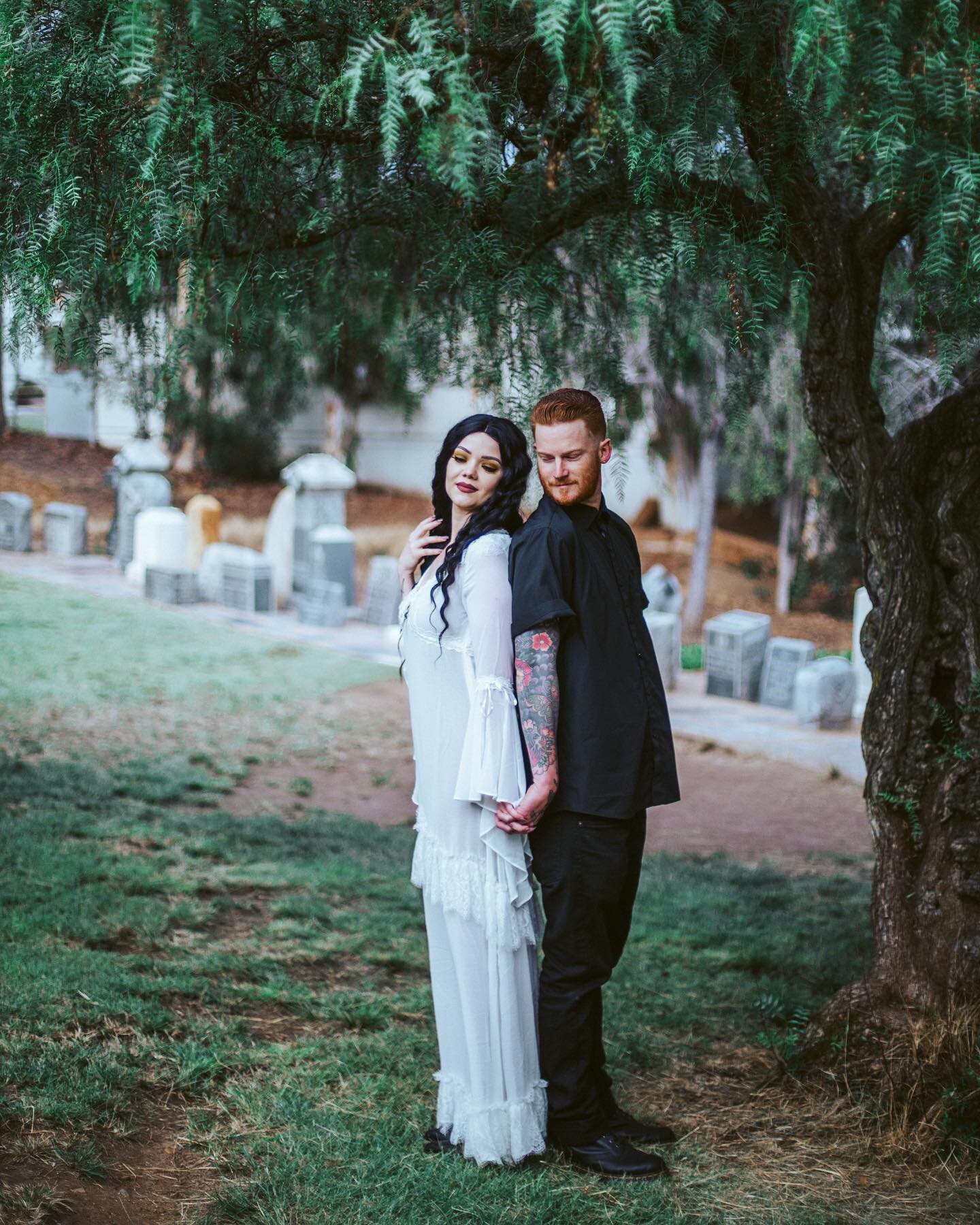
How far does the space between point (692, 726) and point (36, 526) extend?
555 inches

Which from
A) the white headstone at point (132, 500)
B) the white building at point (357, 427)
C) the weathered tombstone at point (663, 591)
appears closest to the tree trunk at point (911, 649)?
the weathered tombstone at point (663, 591)

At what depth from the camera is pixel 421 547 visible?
3479mm

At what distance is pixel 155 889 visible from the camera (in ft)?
19.1

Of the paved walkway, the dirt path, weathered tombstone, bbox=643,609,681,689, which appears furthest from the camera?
weathered tombstone, bbox=643,609,681,689

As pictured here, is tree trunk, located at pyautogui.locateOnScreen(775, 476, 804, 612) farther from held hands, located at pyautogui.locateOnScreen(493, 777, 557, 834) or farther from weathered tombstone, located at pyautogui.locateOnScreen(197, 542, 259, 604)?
held hands, located at pyautogui.locateOnScreen(493, 777, 557, 834)

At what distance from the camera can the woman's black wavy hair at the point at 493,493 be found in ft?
10.9

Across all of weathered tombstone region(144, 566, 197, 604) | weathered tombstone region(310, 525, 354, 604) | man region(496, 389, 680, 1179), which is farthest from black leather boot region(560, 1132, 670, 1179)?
weathered tombstone region(144, 566, 197, 604)

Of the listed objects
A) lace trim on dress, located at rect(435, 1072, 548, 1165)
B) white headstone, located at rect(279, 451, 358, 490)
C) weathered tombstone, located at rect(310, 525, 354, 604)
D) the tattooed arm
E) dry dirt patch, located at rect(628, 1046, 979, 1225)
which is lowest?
dry dirt patch, located at rect(628, 1046, 979, 1225)

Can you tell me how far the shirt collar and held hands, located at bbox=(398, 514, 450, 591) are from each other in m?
0.33

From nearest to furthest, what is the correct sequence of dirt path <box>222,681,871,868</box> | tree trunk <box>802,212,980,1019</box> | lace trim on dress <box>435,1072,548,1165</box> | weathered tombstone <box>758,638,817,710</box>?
lace trim on dress <box>435,1072,548,1165</box> → tree trunk <box>802,212,980,1019</box> → dirt path <box>222,681,871,868</box> → weathered tombstone <box>758,638,817,710</box>

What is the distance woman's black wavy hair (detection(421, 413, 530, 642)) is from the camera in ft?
10.9

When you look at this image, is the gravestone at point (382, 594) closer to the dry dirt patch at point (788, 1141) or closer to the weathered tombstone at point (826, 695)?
the weathered tombstone at point (826, 695)

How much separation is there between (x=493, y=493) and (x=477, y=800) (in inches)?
32.9

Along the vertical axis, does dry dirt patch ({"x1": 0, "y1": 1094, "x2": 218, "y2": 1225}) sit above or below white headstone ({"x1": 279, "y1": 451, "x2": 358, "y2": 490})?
below
